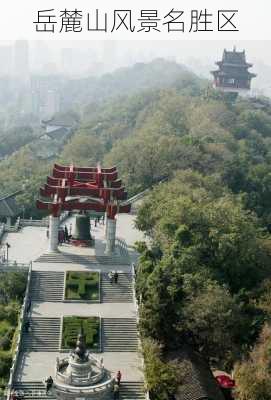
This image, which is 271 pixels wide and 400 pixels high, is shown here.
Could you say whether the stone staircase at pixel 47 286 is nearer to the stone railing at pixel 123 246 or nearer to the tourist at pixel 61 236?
the tourist at pixel 61 236

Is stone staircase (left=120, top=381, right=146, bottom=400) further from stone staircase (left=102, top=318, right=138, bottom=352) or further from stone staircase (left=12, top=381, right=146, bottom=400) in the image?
stone staircase (left=102, top=318, right=138, bottom=352)

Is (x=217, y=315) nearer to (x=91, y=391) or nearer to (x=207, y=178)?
(x=91, y=391)

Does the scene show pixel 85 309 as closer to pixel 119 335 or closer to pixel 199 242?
pixel 119 335

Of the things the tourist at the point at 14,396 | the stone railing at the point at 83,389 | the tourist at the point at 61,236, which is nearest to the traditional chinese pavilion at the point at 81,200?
the tourist at the point at 61,236

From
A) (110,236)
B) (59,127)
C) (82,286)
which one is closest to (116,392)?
(82,286)

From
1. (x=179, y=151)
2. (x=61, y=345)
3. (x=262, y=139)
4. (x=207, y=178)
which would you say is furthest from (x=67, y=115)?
(x=61, y=345)

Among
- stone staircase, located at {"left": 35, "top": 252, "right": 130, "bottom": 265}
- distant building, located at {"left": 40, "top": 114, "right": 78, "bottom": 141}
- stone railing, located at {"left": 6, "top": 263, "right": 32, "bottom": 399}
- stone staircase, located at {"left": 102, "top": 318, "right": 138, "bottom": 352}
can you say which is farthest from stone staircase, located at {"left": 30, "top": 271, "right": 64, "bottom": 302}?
distant building, located at {"left": 40, "top": 114, "right": 78, "bottom": 141}
